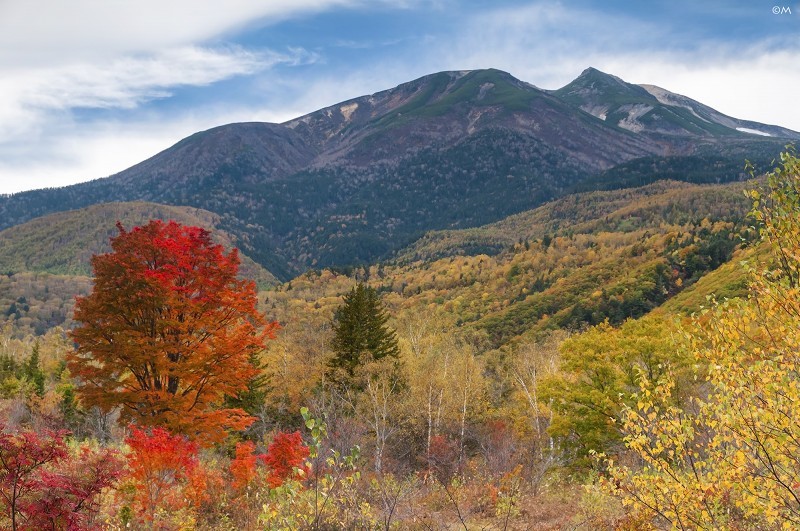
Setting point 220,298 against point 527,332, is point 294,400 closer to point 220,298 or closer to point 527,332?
point 220,298

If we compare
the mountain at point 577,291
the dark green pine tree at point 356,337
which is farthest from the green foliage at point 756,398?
Answer: the mountain at point 577,291

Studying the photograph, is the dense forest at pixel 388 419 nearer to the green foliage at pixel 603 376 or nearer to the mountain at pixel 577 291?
the green foliage at pixel 603 376

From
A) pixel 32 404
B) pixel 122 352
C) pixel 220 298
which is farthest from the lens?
pixel 32 404

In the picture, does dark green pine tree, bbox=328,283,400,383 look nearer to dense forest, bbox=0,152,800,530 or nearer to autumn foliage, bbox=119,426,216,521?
dense forest, bbox=0,152,800,530

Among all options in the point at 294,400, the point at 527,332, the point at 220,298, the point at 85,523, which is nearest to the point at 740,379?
the point at 85,523

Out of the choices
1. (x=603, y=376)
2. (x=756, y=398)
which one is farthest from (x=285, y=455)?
(x=603, y=376)

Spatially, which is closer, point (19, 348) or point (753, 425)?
point (753, 425)

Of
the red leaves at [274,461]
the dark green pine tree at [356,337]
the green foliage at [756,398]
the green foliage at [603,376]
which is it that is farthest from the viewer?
the dark green pine tree at [356,337]

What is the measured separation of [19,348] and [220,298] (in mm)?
134741

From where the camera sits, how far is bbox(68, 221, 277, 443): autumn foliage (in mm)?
18250

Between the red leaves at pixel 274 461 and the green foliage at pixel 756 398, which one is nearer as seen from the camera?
the green foliage at pixel 756 398

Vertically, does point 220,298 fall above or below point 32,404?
above

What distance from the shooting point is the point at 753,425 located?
6.91 m

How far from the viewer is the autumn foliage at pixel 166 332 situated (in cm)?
1825
